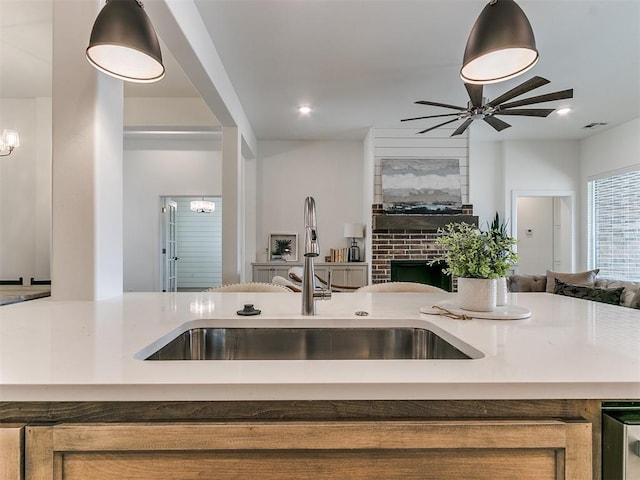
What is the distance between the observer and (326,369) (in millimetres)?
653

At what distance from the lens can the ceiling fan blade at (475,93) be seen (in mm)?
2821

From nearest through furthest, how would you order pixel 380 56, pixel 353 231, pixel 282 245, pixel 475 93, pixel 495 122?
pixel 475 93 < pixel 380 56 < pixel 495 122 < pixel 353 231 < pixel 282 245

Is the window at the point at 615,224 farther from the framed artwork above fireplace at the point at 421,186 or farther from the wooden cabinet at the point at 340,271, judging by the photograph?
the wooden cabinet at the point at 340,271

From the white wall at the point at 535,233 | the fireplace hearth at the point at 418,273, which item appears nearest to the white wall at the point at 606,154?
the white wall at the point at 535,233

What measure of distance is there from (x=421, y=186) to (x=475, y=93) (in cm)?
210

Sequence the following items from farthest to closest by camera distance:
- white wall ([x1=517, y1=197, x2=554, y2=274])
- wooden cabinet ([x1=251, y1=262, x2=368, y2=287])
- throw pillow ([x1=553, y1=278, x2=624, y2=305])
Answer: white wall ([x1=517, y1=197, x2=554, y2=274]) → wooden cabinet ([x1=251, y1=262, x2=368, y2=287]) → throw pillow ([x1=553, y1=278, x2=624, y2=305])

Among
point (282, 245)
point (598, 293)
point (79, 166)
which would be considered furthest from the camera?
point (282, 245)

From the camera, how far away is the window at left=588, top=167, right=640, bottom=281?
185 inches

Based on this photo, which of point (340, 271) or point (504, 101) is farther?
point (340, 271)

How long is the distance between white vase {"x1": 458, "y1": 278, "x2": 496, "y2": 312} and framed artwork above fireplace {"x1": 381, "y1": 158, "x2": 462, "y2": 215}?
3.85 m

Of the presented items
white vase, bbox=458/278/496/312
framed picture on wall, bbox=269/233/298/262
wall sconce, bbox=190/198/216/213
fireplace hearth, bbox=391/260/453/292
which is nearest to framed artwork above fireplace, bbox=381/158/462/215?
fireplace hearth, bbox=391/260/453/292

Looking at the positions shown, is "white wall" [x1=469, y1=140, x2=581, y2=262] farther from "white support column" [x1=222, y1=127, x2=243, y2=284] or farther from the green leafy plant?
the green leafy plant

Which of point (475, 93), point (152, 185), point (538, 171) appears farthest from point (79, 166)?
point (538, 171)

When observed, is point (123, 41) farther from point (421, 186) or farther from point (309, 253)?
point (421, 186)
